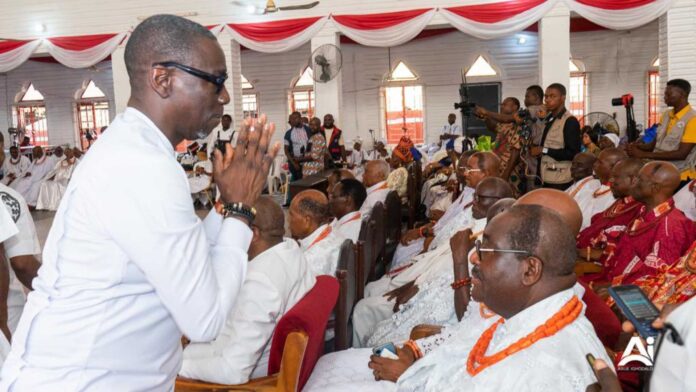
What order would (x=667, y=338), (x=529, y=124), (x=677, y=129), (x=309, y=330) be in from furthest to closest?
(x=529, y=124) → (x=677, y=129) → (x=309, y=330) → (x=667, y=338)

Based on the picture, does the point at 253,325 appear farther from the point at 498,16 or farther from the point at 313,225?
the point at 498,16

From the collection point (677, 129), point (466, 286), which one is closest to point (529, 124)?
point (677, 129)

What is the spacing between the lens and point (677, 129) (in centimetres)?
511

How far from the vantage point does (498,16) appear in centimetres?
997

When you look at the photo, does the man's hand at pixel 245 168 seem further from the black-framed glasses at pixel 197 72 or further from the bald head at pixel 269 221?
the bald head at pixel 269 221

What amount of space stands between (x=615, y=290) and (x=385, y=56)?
47.9 feet

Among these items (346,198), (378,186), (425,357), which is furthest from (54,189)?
(425,357)

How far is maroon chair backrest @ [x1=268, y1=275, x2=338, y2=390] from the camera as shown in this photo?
6.34ft

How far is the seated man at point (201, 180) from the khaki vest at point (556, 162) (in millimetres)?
6020

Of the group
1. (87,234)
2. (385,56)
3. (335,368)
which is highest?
(385,56)

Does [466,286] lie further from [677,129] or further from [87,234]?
[677,129]

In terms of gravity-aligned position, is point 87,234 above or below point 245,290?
above

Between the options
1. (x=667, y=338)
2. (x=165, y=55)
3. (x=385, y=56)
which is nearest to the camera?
(x=667, y=338)

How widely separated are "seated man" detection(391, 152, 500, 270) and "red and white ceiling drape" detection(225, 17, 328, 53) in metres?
6.44
